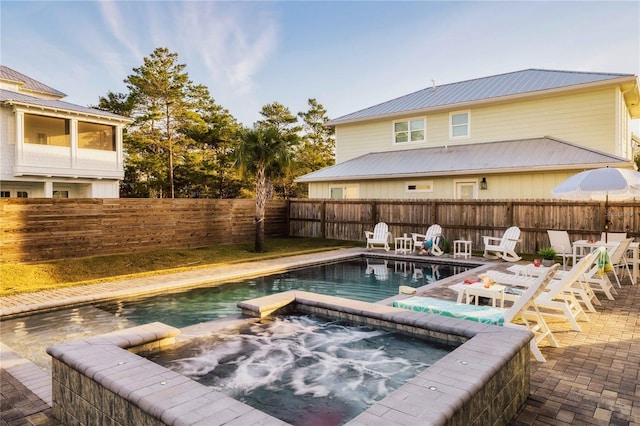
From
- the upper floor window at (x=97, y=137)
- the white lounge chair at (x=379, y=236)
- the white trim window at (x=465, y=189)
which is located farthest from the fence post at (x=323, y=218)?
the upper floor window at (x=97, y=137)

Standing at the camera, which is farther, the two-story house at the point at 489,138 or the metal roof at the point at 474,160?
the two-story house at the point at 489,138

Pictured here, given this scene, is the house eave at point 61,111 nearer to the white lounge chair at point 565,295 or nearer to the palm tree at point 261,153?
the palm tree at point 261,153

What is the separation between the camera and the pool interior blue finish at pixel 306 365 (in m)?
3.66

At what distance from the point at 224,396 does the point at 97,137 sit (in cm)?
2107

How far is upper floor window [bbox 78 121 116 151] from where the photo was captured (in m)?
19.3

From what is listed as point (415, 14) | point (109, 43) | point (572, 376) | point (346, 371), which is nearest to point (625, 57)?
point (415, 14)

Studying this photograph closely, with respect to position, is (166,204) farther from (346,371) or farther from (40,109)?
(346,371)

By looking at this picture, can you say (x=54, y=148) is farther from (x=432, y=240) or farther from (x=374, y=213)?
(x=432, y=240)

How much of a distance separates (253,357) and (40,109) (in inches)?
687

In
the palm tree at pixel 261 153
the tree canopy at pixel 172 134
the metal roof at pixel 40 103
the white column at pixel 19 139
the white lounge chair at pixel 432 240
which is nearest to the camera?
the white lounge chair at pixel 432 240

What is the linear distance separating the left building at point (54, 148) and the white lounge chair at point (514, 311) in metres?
17.2

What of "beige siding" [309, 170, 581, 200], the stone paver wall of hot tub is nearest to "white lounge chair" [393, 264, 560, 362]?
the stone paver wall of hot tub

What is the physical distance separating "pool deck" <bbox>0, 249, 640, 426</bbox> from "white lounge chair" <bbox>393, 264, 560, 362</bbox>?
215 millimetres

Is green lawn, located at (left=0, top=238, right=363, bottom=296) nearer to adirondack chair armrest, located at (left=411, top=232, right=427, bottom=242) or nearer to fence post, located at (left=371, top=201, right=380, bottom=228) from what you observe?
fence post, located at (left=371, top=201, right=380, bottom=228)
